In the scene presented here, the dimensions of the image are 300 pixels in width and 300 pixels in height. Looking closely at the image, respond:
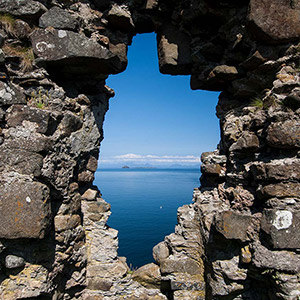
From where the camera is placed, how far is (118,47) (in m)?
6.01

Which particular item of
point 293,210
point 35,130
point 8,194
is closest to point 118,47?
point 35,130

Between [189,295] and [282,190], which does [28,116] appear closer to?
[282,190]

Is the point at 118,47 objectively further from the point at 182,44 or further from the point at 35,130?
the point at 35,130

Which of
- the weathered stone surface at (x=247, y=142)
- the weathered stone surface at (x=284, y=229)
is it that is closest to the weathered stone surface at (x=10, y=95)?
the weathered stone surface at (x=247, y=142)

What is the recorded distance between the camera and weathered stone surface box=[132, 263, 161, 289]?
595cm

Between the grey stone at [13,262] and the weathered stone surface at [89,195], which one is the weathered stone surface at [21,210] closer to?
the grey stone at [13,262]

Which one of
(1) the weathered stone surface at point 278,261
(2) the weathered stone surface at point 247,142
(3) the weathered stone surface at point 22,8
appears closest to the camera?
(1) the weathered stone surface at point 278,261

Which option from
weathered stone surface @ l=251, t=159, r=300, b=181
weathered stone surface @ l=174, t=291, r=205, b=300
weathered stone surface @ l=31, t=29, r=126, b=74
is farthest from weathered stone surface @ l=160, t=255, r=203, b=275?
weathered stone surface @ l=31, t=29, r=126, b=74

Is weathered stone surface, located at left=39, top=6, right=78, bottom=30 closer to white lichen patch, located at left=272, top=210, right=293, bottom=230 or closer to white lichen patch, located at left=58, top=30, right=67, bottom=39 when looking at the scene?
white lichen patch, located at left=58, top=30, right=67, bottom=39

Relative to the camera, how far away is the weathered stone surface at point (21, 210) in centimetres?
423

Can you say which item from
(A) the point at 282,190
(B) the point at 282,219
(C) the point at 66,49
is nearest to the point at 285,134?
(A) the point at 282,190

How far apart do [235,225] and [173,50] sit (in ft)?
14.9

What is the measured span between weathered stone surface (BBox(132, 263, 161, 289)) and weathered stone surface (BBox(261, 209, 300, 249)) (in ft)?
10.4

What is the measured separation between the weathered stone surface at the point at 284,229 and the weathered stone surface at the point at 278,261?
145 millimetres
